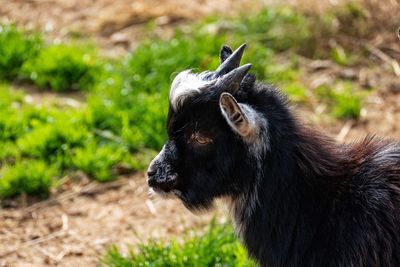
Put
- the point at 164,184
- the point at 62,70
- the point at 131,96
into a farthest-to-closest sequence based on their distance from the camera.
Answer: the point at 62,70
the point at 131,96
the point at 164,184

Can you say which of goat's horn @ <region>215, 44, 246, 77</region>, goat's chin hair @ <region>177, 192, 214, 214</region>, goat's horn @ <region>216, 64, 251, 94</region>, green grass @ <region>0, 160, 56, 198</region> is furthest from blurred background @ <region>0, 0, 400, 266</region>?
goat's horn @ <region>216, 64, 251, 94</region>

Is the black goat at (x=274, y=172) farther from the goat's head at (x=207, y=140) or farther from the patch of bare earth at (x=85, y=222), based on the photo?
the patch of bare earth at (x=85, y=222)

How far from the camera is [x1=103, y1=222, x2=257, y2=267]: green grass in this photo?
4.95m

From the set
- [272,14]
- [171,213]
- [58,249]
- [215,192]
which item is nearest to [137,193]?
[171,213]

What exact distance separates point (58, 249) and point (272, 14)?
371 cm

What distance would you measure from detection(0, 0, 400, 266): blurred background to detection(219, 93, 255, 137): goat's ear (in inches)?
29.7

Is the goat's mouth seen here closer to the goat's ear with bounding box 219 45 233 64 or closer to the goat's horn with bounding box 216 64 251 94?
the goat's horn with bounding box 216 64 251 94

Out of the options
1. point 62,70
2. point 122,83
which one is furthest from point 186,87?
point 62,70

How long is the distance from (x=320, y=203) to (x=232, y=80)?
727 millimetres

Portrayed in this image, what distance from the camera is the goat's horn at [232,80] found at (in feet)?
13.3

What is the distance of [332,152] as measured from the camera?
4.21 m

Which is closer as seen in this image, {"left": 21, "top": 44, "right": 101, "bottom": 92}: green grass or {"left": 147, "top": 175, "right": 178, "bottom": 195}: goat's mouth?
{"left": 147, "top": 175, "right": 178, "bottom": 195}: goat's mouth

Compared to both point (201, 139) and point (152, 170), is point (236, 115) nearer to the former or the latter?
point (201, 139)

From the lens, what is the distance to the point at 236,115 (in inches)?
156
